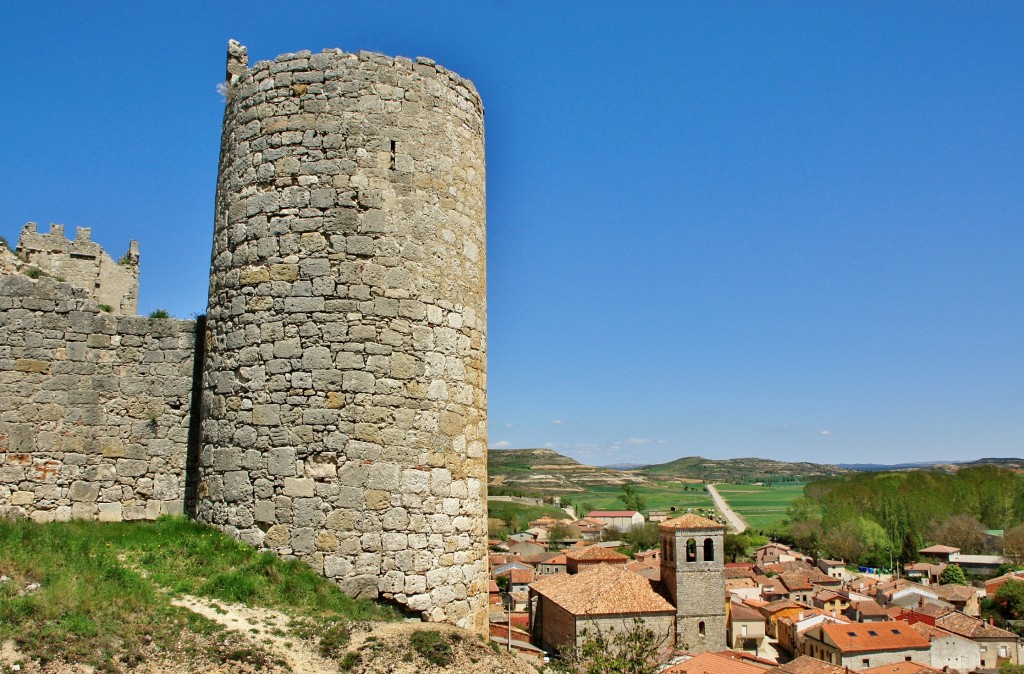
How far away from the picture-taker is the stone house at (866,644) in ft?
206

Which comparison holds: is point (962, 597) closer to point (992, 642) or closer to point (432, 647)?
point (992, 642)

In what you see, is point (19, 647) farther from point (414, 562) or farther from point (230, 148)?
point (230, 148)

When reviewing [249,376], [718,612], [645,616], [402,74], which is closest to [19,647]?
[249,376]

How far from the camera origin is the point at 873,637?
65.2 meters

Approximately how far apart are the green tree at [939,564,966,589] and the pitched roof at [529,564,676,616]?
1896 inches

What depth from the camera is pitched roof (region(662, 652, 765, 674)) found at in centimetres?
4681

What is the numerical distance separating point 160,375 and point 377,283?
3.18 metres

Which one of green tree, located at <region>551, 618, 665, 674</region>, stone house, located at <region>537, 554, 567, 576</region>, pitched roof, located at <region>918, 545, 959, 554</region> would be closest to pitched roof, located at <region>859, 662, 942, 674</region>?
stone house, located at <region>537, 554, 567, 576</region>

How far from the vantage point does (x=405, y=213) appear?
→ 8.51 meters

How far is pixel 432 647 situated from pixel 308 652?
1043mm

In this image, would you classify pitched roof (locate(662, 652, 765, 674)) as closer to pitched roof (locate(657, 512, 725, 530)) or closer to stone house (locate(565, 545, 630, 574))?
pitched roof (locate(657, 512, 725, 530))

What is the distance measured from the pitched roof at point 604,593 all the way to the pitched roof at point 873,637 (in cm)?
1312

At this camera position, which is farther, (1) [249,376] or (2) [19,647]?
(1) [249,376]

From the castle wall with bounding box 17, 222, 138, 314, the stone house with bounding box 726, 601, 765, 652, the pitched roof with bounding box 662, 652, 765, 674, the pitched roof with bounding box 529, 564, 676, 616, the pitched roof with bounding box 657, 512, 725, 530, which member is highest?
the castle wall with bounding box 17, 222, 138, 314
